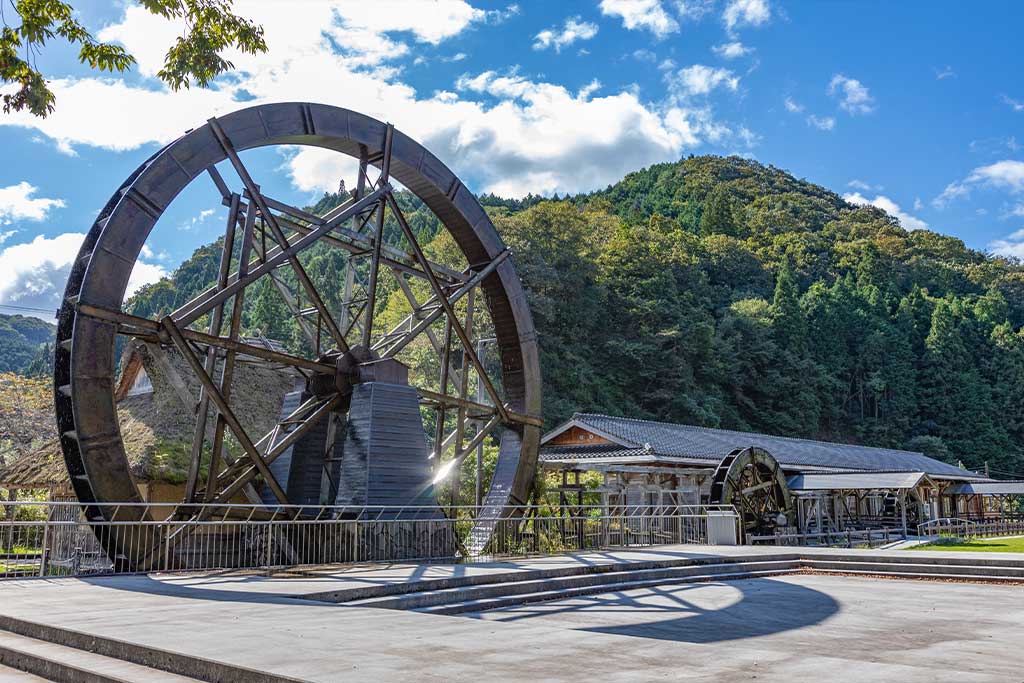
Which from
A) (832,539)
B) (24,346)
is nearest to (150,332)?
(832,539)

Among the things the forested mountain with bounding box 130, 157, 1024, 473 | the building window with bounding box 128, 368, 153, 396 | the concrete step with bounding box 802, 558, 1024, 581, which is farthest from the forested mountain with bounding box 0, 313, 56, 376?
the concrete step with bounding box 802, 558, 1024, 581

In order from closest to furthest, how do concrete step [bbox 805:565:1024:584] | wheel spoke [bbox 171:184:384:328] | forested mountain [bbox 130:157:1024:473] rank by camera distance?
wheel spoke [bbox 171:184:384:328], concrete step [bbox 805:565:1024:584], forested mountain [bbox 130:157:1024:473]

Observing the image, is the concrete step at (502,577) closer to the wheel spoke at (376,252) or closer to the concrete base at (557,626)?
the concrete base at (557,626)

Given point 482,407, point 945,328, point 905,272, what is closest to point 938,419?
point 945,328

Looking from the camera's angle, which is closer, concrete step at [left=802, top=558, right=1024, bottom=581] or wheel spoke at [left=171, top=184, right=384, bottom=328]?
wheel spoke at [left=171, top=184, right=384, bottom=328]

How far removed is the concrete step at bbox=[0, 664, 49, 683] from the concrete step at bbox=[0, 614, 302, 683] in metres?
0.03

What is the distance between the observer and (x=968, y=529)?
27500 millimetres

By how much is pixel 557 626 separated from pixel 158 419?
41.3 feet

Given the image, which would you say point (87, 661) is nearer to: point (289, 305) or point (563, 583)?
point (563, 583)

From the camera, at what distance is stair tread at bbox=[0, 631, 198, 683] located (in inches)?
170

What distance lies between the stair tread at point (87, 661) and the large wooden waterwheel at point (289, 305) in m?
4.97

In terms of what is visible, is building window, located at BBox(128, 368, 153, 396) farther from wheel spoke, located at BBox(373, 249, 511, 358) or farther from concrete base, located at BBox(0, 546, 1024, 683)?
concrete base, located at BBox(0, 546, 1024, 683)

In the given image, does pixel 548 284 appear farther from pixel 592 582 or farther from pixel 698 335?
pixel 592 582

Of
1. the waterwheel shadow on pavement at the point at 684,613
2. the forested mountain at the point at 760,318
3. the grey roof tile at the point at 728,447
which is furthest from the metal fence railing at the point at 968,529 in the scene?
the waterwheel shadow on pavement at the point at 684,613
